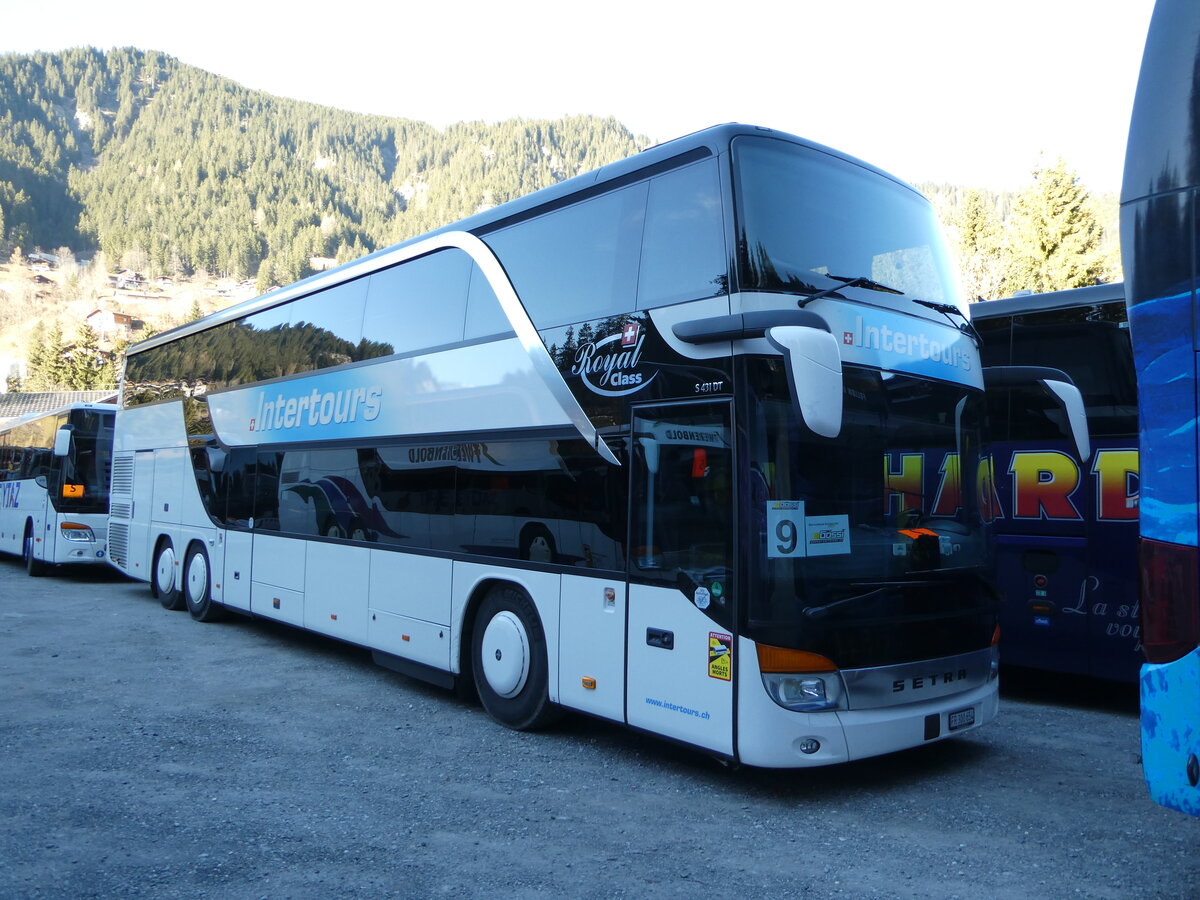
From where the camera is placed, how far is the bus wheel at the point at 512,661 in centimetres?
713

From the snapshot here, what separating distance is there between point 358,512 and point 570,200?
3.81 metres

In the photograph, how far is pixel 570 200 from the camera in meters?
7.20

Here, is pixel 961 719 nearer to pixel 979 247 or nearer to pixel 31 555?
pixel 31 555

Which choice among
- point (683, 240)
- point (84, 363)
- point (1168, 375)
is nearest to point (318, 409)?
point (683, 240)

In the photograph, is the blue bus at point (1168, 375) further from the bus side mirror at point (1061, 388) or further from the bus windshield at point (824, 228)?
the bus side mirror at point (1061, 388)

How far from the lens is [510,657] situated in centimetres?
734

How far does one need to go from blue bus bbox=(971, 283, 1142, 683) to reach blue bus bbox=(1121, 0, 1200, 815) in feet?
12.5

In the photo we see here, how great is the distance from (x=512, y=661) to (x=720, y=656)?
2.17 metres

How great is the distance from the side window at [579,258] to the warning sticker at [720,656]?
2190 mm

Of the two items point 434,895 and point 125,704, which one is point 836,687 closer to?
point 434,895

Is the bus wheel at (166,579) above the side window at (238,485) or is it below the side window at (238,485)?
below

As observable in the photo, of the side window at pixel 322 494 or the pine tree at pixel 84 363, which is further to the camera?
the pine tree at pixel 84 363

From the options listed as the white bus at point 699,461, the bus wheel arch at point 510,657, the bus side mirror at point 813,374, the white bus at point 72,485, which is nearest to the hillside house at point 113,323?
the white bus at point 72,485

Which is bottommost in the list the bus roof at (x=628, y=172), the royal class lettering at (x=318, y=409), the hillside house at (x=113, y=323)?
the royal class lettering at (x=318, y=409)
